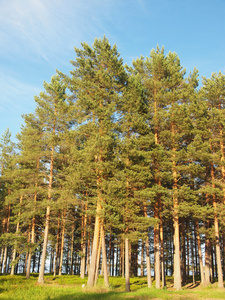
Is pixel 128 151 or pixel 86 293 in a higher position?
pixel 128 151

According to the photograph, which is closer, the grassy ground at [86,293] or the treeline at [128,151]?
the grassy ground at [86,293]

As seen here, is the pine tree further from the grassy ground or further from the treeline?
the grassy ground

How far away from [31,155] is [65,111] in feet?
16.6

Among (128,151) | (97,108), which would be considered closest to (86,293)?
(128,151)

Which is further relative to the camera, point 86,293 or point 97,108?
point 97,108

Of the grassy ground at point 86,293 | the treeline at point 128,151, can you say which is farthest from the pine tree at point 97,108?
the grassy ground at point 86,293

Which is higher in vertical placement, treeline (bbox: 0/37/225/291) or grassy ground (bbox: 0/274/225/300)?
treeline (bbox: 0/37/225/291)

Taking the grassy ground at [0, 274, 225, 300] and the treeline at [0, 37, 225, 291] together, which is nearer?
the grassy ground at [0, 274, 225, 300]

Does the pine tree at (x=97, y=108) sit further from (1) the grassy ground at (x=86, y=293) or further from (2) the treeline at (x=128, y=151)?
(1) the grassy ground at (x=86, y=293)

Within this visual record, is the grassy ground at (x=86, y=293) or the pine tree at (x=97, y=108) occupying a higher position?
the pine tree at (x=97, y=108)

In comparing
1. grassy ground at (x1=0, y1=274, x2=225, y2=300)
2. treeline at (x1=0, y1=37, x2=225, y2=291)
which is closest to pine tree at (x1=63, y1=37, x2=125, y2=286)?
treeline at (x1=0, y1=37, x2=225, y2=291)

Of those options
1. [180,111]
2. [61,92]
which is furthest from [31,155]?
[180,111]

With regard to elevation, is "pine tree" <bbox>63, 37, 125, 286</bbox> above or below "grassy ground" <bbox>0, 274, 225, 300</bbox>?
above

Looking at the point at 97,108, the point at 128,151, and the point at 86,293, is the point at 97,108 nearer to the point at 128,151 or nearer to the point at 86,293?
the point at 128,151
